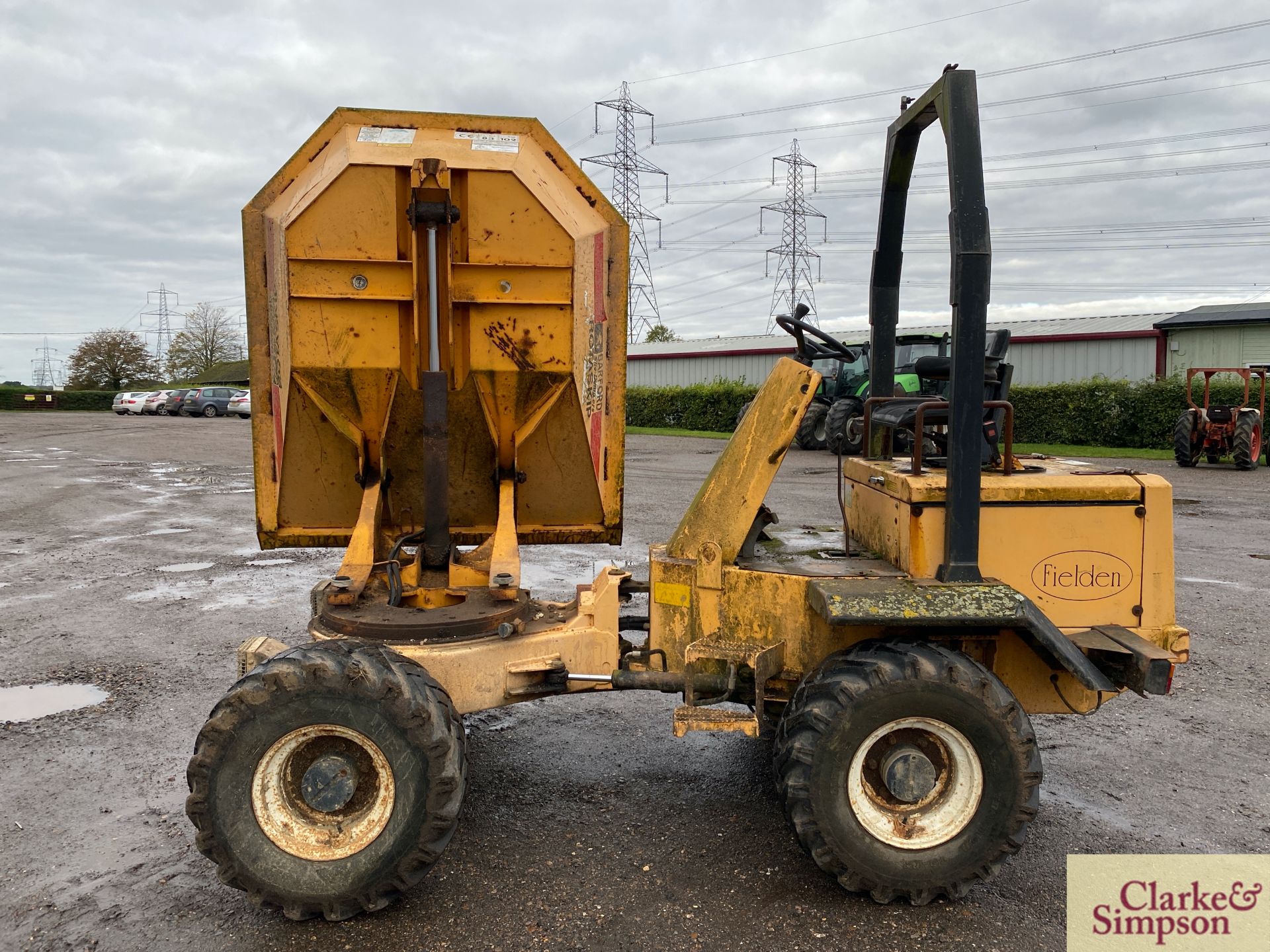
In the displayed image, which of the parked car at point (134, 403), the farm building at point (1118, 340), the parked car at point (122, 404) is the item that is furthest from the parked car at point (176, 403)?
the farm building at point (1118, 340)

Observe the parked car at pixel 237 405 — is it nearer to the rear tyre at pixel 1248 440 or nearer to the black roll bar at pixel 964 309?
the rear tyre at pixel 1248 440

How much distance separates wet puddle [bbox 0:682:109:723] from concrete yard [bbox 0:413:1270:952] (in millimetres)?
87

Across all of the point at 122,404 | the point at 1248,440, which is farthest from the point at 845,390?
the point at 122,404

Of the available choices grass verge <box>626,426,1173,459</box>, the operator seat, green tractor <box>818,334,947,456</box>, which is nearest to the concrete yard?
the operator seat

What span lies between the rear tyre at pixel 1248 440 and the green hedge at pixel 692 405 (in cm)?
1319

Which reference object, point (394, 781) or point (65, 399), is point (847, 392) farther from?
point (65, 399)

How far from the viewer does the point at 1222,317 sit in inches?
1104

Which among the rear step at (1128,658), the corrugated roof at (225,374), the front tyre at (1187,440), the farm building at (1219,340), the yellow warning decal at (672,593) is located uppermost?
the corrugated roof at (225,374)

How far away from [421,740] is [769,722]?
155 centimetres

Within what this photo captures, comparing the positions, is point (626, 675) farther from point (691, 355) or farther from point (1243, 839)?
point (691, 355)

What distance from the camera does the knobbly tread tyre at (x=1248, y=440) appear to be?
17484 mm

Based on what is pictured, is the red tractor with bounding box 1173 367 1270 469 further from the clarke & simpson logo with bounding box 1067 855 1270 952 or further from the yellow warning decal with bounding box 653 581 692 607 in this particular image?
the yellow warning decal with bounding box 653 581 692 607

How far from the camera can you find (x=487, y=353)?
4.19m

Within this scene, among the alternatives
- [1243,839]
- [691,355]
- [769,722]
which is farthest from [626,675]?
[691,355]
